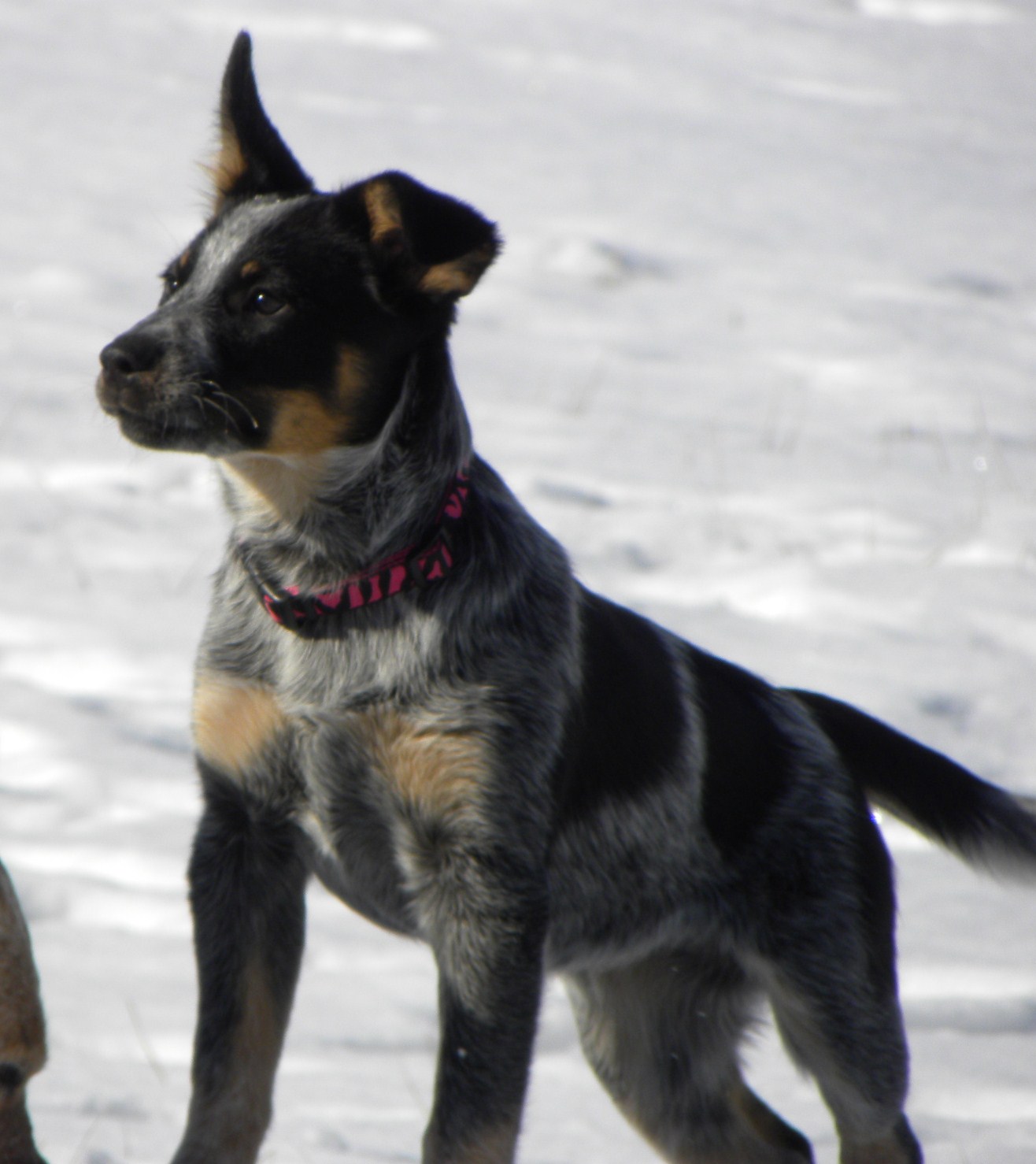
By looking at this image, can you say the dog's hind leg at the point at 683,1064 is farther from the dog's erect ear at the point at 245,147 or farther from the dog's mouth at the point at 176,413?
the dog's erect ear at the point at 245,147

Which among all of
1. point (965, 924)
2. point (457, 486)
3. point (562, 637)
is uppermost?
point (457, 486)

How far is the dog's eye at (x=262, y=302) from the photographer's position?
295cm

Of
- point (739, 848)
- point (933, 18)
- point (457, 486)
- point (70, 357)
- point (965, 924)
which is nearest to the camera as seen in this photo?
point (457, 486)

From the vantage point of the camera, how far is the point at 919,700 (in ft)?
19.7

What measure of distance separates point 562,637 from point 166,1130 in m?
1.37

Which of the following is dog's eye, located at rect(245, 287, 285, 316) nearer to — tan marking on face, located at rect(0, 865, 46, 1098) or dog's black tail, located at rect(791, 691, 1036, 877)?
tan marking on face, located at rect(0, 865, 46, 1098)

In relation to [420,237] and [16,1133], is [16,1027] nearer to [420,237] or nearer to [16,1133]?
[16,1133]

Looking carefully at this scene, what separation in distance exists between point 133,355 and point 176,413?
126mm

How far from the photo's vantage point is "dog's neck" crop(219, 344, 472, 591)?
3.10m

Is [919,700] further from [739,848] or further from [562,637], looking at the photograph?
[562,637]

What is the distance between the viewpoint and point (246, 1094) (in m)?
3.05

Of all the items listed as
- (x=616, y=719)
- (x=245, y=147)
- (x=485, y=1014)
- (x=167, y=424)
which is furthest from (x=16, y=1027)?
(x=245, y=147)

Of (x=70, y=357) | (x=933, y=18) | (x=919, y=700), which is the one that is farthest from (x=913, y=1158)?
(x=933, y=18)

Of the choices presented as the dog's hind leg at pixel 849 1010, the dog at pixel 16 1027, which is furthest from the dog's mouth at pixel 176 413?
the dog's hind leg at pixel 849 1010
